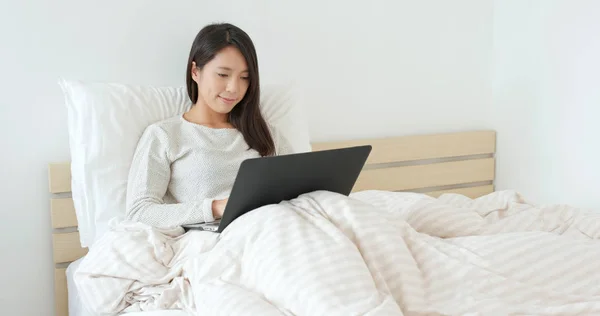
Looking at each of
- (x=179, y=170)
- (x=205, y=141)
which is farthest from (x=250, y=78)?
(x=179, y=170)

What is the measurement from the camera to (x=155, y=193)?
1866 millimetres

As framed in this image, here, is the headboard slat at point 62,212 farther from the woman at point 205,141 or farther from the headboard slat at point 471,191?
the headboard slat at point 471,191

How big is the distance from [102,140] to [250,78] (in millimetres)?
469

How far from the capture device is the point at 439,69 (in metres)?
2.86

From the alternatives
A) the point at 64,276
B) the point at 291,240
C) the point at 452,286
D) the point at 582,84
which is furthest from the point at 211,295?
the point at 582,84

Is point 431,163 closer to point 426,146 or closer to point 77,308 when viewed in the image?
point 426,146

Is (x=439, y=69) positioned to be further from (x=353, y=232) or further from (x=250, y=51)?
(x=353, y=232)

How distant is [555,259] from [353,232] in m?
0.42

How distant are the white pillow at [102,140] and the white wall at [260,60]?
0.65 ft

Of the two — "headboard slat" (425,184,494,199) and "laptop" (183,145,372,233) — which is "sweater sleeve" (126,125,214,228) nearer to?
"laptop" (183,145,372,233)

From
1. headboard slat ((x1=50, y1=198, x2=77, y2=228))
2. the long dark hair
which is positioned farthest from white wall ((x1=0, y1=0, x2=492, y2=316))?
the long dark hair

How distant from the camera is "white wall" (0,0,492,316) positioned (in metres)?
2.15

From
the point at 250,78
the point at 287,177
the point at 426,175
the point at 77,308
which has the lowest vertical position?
the point at 77,308

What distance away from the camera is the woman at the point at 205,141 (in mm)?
1831
